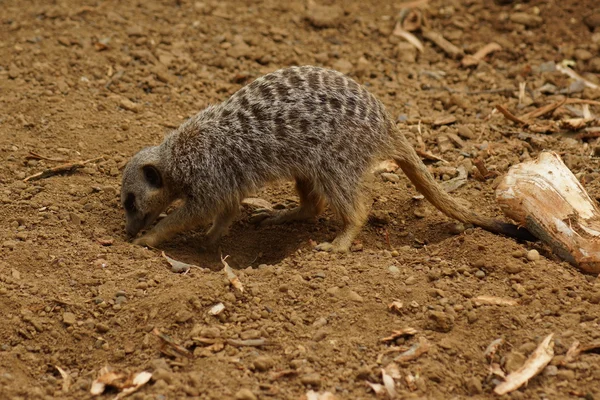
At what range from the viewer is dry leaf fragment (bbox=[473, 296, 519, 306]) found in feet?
11.6

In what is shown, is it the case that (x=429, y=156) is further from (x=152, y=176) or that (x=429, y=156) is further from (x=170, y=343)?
(x=170, y=343)

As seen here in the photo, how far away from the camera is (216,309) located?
3.53m

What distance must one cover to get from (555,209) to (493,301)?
2.37 feet

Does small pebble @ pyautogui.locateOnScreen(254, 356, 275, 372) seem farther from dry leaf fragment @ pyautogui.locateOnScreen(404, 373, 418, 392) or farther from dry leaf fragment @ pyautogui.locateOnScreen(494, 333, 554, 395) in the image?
dry leaf fragment @ pyautogui.locateOnScreen(494, 333, 554, 395)

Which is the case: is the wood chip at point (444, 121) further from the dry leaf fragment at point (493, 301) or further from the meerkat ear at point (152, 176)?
the dry leaf fragment at point (493, 301)

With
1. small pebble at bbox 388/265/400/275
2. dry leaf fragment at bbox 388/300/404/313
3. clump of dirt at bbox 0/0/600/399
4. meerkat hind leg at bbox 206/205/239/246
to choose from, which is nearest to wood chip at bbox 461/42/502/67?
clump of dirt at bbox 0/0/600/399

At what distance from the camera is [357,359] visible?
3230 millimetres

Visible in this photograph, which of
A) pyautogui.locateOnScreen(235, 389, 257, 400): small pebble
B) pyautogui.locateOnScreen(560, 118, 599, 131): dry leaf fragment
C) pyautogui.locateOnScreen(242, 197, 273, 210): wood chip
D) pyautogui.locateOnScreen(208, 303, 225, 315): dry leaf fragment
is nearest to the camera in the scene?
pyautogui.locateOnScreen(235, 389, 257, 400): small pebble

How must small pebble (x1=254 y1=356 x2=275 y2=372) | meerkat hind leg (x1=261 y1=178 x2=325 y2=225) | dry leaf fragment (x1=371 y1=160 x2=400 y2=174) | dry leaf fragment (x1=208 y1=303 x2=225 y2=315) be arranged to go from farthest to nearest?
dry leaf fragment (x1=371 y1=160 x2=400 y2=174) < meerkat hind leg (x1=261 y1=178 x2=325 y2=225) < dry leaf fragment (x1=208 y1=303 x2=225 y2=315) < small pebble (x1=254 y1=356 x2=275 y2=372)

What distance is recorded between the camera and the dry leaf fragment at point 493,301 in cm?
354

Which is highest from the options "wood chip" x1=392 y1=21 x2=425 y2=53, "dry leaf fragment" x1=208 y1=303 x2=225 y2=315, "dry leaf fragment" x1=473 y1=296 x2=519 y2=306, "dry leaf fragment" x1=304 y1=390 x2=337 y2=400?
"dry leaf fragment" x1=473 y1=296 x2=519 y2=306

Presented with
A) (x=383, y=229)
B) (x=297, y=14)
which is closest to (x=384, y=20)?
(x=297, y=14)

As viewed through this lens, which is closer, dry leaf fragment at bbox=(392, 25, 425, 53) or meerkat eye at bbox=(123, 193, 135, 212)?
meerkat eye at bbox=(123, 193, 135, 212)

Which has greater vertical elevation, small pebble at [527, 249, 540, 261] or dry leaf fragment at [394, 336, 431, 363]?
small pebble at [527, 249, 540, 261]
